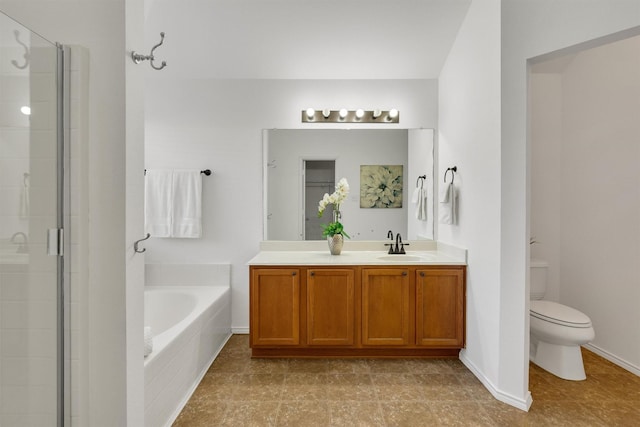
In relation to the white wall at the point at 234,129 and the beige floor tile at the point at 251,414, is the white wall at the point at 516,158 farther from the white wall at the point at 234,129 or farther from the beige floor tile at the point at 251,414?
the beige floor tile at the point at 251,414

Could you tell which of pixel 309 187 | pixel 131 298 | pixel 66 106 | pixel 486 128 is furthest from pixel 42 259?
pixel 486 128

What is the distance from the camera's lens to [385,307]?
2.60 meters

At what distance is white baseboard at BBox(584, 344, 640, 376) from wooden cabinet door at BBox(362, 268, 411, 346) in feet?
5.06

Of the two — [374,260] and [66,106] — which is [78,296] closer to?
[66,106]

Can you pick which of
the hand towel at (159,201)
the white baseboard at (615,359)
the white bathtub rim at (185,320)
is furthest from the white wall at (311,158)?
the white baseboard at (615,359)

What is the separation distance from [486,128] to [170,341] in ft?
7.73

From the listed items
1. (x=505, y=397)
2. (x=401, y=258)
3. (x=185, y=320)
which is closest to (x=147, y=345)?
(x=185, y=320)

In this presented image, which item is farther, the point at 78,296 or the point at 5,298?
the point at 78,296

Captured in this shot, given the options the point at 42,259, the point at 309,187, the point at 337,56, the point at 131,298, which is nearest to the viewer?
the point at 42,259

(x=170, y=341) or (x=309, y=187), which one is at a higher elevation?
(x=309, y=187)

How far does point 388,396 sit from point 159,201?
98.6 inches

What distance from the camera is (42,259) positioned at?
1258 mm

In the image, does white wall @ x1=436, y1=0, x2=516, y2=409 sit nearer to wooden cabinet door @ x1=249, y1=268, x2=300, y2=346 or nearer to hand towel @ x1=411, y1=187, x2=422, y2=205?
hand towel @ x1=411, y1=187, x2=422, y2=205

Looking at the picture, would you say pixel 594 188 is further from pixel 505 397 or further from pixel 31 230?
pixel 31 230
